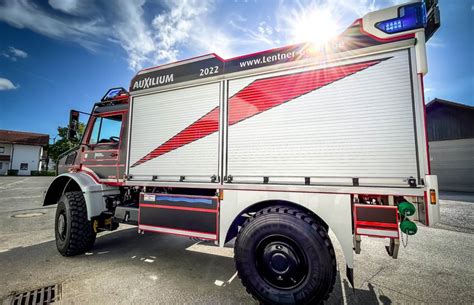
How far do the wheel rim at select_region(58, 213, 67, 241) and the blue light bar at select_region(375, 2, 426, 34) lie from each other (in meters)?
6.80

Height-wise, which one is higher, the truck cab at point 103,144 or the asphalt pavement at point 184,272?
the truck cab at point 103,144

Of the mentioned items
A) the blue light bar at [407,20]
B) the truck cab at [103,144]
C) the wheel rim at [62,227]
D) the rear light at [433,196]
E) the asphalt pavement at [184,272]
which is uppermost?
the blue light bar at [407,20]

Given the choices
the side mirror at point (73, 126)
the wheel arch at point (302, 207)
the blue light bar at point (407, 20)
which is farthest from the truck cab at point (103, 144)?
the blue light bar at point (407, 20)

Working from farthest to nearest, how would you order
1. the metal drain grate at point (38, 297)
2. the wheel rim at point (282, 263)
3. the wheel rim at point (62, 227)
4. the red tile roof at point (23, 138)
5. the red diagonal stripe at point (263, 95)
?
1. the red tile roof at point (23, 138)
2. the wheel rim at point (62, 227)
3. the red diagonal stripe at point (263, 95)
4. the metal drain grate at point (38, 297)
5. the wheel rim at point (282, 263)

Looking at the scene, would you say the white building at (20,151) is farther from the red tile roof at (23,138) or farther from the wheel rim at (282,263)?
the wheel rim at (282,263)

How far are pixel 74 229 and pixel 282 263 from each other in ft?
14.1

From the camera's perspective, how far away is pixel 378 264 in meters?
4.26

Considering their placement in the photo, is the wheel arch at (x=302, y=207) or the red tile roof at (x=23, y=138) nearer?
the wheel arch at (x=302, y=207)

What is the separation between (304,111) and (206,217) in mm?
2246

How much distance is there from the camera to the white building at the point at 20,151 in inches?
1617

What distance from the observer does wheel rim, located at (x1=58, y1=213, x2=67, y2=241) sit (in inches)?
186

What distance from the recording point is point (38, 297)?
10.1ft

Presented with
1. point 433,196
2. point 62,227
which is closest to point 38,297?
point 62,227

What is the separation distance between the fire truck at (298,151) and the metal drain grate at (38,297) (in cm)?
147
